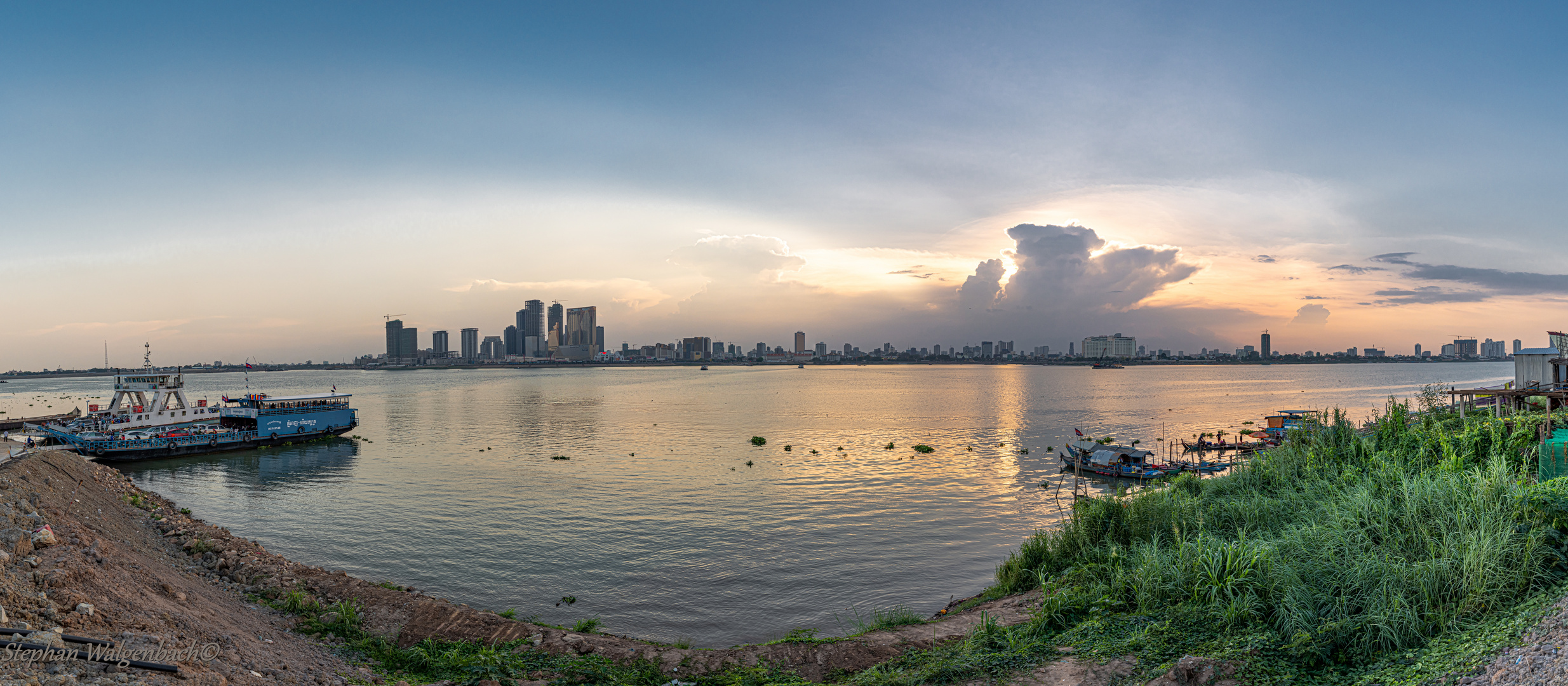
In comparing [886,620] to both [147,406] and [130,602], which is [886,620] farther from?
[147,406]

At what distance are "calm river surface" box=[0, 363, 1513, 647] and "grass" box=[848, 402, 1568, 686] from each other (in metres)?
6.42

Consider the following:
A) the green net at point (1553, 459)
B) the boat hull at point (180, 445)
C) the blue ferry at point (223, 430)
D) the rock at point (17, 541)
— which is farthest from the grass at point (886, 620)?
the blue ferry at point (223, 430)

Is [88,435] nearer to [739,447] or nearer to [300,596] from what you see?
[739,447]

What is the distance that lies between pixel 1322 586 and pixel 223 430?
72.0 metres

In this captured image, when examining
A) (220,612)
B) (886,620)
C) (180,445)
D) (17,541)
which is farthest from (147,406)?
(886,620)

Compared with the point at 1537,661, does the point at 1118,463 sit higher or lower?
lower

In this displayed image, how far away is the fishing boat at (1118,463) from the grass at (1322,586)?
2179cm

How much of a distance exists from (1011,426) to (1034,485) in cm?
3241

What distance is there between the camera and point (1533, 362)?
3953 cm

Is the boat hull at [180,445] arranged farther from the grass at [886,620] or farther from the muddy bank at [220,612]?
the grass at [886,620]

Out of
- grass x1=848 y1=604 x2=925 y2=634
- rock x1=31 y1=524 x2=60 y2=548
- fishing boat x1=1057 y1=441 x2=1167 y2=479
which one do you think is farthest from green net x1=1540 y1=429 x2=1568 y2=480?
rock x1=31 y1=524 x2=60 y2=548

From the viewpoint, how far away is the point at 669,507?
31.8 metres

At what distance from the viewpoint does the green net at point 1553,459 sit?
14.3 metres

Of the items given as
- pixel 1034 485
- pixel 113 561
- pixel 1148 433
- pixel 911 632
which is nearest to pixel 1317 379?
pixel 1148 433
